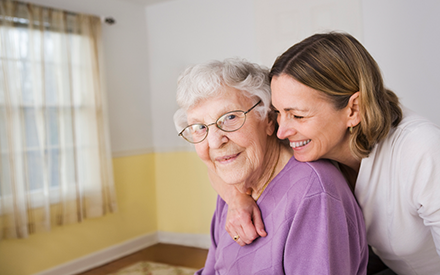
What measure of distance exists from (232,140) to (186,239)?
3.63 meters

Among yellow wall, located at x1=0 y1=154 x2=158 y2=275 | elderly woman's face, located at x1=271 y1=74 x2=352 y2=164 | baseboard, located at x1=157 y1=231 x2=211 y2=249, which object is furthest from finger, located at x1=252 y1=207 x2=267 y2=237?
baseboard, located at x1=157 y1=231 x2=211 y2=249

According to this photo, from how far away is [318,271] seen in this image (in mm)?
1080

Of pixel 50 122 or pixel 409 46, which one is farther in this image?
pixel 50 122

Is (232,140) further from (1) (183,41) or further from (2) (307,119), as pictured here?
(1) (183,41)

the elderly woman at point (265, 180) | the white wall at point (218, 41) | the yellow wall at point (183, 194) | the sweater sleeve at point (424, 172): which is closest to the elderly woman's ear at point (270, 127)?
the elderly woman at point (265, 180)

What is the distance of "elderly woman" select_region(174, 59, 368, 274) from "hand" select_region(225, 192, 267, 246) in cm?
2

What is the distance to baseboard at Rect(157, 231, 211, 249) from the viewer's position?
4.55m

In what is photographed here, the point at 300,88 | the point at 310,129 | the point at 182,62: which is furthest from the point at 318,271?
the point at 182,62

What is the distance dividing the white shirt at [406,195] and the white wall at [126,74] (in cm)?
354

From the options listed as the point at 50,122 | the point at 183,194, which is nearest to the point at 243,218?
the point at 50,122

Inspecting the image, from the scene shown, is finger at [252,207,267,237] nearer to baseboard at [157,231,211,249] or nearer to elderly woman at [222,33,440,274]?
elderly woman at [222,33,440,274]

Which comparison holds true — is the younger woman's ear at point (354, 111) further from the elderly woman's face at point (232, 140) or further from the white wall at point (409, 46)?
the white wall at point (409, 46)

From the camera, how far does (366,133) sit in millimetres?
1258

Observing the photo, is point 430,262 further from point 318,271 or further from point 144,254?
point 144,254
